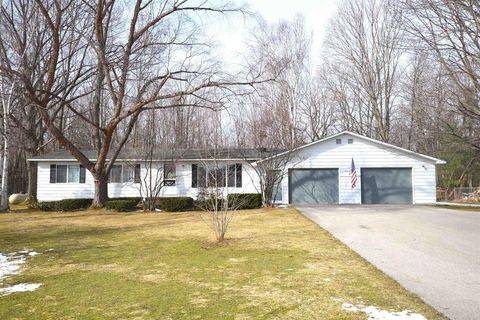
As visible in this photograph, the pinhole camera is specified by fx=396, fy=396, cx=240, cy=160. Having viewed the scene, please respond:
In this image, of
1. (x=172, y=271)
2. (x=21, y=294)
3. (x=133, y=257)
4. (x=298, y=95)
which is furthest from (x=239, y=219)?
(x=298, y=95)

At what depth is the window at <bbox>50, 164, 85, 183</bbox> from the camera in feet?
76.4

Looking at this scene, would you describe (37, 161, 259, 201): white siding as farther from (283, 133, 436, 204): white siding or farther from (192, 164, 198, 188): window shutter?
(283, 133, 436, 204): white siding

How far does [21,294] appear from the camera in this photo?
5.27m

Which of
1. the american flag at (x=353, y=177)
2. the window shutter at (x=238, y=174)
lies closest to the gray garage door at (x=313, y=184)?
the american flag at (x=353, y=177)

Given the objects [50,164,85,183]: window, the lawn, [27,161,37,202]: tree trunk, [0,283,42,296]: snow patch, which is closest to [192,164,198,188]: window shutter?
[50,164,85,183]: window

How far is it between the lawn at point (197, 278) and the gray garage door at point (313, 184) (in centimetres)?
1026

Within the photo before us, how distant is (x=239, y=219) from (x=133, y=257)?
694 centimetres

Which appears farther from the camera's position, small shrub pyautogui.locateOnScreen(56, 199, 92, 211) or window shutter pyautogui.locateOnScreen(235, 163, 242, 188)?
→ window shutter pyautogui.locateOnScreen(235, 163, 242, 188)

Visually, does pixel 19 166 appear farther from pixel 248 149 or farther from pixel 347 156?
pixel 347 156

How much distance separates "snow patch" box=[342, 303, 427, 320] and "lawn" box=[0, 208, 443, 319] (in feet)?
0.38

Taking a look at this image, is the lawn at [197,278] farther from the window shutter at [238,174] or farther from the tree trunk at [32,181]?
the tree trunk at [32,181]

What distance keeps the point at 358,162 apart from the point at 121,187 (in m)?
13.4

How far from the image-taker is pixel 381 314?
428 cm

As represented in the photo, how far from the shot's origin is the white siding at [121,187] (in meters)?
22.7
